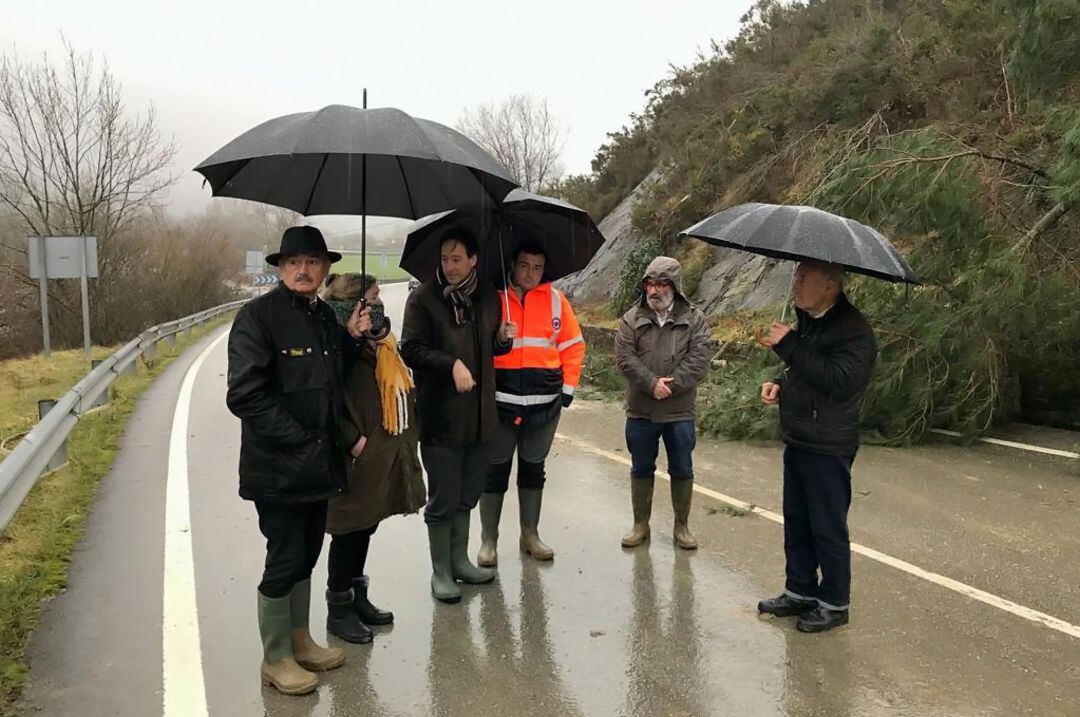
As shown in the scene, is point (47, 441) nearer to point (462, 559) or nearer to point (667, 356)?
point (462, 559)

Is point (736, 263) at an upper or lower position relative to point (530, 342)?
upper

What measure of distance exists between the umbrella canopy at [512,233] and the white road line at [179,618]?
226 cm

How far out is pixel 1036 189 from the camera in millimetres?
7820

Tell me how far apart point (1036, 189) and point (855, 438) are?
18.0ft

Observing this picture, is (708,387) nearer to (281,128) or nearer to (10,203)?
(281,128)

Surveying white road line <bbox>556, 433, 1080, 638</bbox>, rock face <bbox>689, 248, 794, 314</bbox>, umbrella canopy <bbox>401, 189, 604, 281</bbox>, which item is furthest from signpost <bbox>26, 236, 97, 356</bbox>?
white road line <bbox>556, 433, 1080, 638</bbox>

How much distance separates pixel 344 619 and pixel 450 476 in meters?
0.92

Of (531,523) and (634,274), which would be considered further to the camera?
(634,274)

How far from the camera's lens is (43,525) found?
557 centimetres

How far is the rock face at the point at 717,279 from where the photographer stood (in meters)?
14.5

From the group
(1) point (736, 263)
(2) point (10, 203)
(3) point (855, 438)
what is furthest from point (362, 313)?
(2) point (10, 203)

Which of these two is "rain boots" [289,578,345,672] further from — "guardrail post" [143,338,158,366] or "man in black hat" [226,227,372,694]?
"guardrail post" [143,338,158,366]

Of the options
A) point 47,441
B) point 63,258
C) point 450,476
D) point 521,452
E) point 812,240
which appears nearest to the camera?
point 812,240

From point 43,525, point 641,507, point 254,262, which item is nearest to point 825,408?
point 641,507
